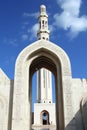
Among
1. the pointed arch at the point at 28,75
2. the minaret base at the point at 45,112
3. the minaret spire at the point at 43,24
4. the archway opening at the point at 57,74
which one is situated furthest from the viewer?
the minaret base at the point at 45,112

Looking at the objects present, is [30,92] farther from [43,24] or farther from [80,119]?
[43,24]

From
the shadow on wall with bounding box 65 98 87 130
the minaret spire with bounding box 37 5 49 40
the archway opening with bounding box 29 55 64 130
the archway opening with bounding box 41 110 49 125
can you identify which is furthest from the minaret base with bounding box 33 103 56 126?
the shadow on wall with bounding box 65 98 87 130

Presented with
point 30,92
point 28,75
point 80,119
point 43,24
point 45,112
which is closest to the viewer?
A: point 80,119

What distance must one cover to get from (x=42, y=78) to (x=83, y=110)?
1917 centimetres

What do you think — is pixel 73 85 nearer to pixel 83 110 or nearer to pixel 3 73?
pixel 83 110

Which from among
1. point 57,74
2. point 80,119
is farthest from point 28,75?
point 80,119

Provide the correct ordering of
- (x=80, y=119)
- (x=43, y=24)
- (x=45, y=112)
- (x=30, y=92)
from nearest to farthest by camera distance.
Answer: (x=80, y=119)
(x=30, y=92)
(x=43, y=24)
(x=45, y=112)

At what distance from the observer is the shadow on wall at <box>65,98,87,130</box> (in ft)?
50.0

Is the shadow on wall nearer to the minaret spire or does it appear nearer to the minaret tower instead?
the minaret spire

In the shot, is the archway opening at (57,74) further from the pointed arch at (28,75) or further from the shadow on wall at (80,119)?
the shadow on wall at (80,119)

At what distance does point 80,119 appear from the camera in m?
16.1

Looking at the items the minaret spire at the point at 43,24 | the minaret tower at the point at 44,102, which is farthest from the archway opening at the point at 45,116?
the minaret spire at the point at 43,24

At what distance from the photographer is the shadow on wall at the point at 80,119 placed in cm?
1523

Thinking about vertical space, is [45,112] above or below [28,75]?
below
